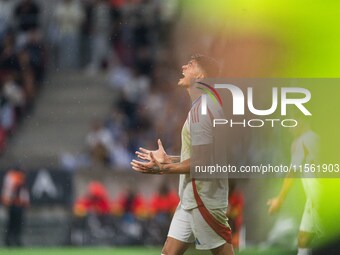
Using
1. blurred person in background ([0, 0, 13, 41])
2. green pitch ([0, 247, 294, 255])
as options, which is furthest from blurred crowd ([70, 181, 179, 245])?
blurred person in background ([0, 0, 13, 41])

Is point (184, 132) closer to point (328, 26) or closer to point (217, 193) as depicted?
point (217, 193)

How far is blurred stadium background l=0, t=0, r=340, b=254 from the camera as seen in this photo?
651 inches

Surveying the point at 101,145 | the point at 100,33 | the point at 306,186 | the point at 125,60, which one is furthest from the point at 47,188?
the point at 306,186

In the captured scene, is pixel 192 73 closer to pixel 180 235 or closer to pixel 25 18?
pixel 180 235

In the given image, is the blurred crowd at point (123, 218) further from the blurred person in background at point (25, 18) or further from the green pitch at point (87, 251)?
the blurred person in background at point (25, 18)

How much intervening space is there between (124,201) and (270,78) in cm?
487

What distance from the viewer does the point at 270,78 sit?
16.8 metres

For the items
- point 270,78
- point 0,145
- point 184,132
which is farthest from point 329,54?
point 0,145

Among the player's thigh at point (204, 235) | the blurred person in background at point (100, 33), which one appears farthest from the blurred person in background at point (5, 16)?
the player's thigh at point (204, 235)

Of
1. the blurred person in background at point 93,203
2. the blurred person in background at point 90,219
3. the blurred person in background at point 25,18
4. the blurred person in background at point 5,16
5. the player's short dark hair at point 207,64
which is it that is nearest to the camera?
the player's short dark hair at point 207,64

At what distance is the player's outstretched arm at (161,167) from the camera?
1035cm

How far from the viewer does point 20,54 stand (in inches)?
953

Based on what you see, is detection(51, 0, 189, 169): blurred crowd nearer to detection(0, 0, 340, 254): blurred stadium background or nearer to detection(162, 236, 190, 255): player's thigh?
detection(0, 0, 340, 254): blurred stadium background

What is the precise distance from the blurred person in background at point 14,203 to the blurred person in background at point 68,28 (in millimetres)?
4576
